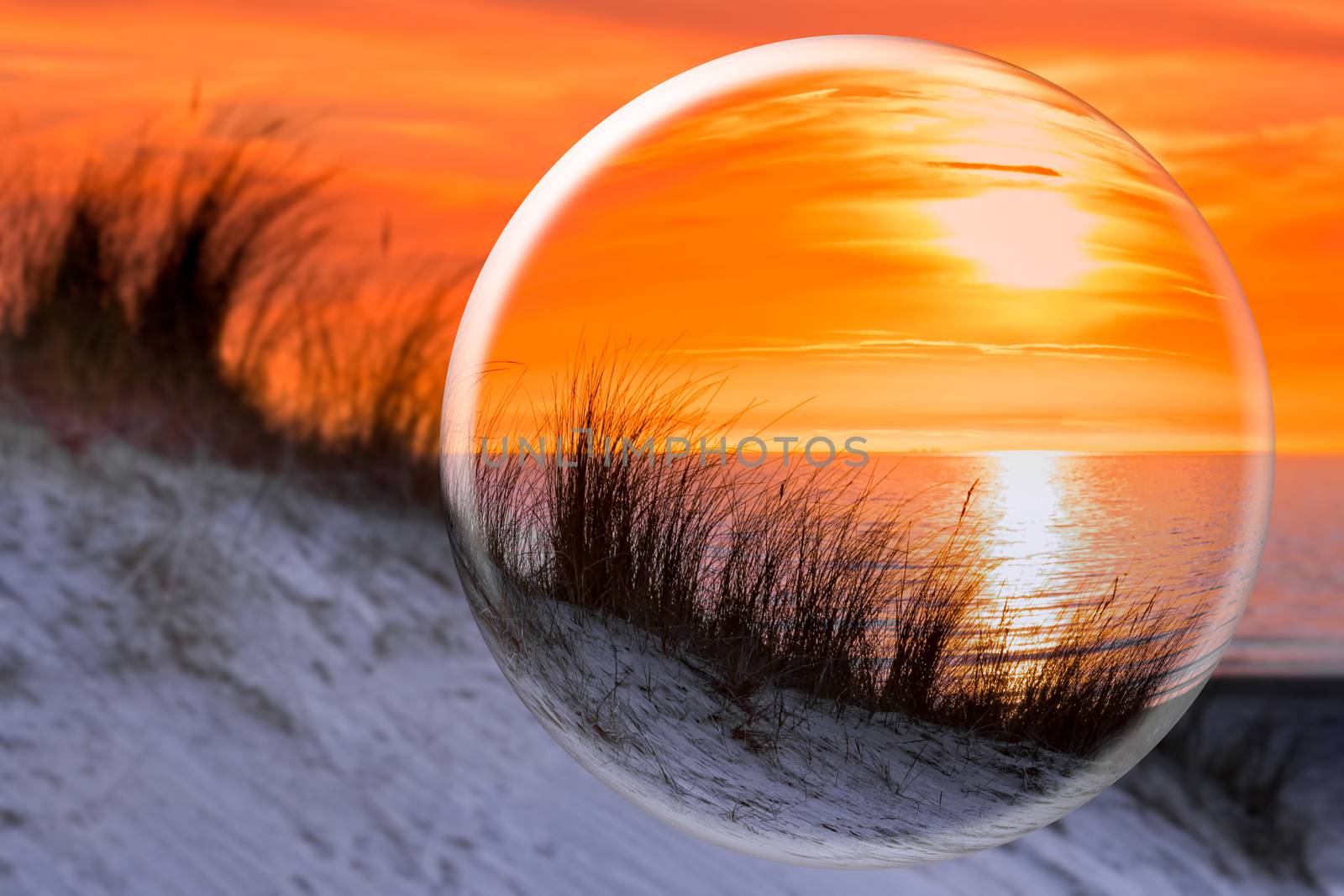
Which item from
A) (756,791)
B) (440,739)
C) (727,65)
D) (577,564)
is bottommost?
(440,739)

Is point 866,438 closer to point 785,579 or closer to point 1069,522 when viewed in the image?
point 785,579

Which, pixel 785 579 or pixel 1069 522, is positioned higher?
pixel 1069 522

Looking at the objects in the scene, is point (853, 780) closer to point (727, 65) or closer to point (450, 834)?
point (727, 65)

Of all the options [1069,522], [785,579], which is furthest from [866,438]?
[1069,522]

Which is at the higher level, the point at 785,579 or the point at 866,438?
the point at 866,438

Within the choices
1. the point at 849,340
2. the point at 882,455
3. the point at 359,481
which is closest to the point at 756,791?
the point at 882,455
